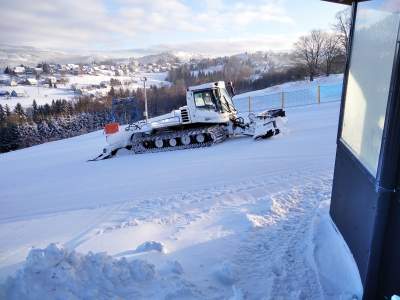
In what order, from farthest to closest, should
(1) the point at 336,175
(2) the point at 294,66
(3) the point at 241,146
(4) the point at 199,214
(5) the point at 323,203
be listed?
(2) the point at 294,66 → (3) the point at 241,146 → (4) the point at 199,214 → (5) the point at 323,203 → (1) the point at 336,175

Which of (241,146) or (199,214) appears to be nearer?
(199,214)

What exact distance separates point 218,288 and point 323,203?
8.70 ft

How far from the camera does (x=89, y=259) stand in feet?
12.4

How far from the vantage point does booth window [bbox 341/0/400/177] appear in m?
2.92

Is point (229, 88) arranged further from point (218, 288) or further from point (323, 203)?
point (218, 288)

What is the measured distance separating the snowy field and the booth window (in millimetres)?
1221

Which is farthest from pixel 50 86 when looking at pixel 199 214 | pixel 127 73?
pixel 199 214

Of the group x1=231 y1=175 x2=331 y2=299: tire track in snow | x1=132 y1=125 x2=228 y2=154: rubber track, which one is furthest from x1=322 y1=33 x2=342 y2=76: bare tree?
x1=231 y1=175 x2=331 y2=299: tire track in snow

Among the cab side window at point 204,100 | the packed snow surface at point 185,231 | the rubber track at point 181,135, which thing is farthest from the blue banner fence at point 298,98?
the packed snow surface at point 185,231

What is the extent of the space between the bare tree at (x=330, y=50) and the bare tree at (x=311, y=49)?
529 mm

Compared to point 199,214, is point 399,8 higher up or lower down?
higher up

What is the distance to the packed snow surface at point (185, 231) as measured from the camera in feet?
11.7

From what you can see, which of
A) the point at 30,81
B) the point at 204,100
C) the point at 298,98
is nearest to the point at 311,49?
the point at 298,98

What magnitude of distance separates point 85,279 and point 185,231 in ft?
6.73
